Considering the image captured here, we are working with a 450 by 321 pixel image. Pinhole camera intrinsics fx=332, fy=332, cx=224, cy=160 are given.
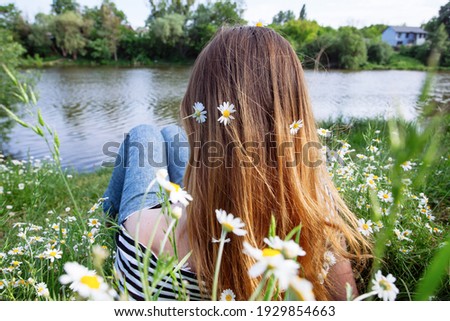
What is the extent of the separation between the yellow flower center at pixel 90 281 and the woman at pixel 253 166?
21.3 inches

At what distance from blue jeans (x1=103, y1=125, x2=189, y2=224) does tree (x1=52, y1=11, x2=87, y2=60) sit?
28.3 meters

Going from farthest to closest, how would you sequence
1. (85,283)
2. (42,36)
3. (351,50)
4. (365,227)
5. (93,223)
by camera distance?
1. (42,36)
2. (351,50)
3. (93,223)
4. (365,227)
5. (85,283)

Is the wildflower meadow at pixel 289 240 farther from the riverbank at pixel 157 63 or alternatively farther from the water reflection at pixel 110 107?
the riverbank at pixel 157 63

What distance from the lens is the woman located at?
0.98 meters

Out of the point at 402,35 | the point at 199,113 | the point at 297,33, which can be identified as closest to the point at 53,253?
the point at 199,113

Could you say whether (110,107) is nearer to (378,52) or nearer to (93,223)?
(93,223)

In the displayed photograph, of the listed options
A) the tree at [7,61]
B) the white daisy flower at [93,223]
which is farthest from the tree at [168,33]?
A: the white daisy flower at [93,223]

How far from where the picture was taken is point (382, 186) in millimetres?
1654

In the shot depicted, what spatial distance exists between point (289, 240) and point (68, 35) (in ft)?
100

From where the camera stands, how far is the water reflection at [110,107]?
6.79m

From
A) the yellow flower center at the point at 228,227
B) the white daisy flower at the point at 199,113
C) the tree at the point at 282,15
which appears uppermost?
the tree at the point at 282,15

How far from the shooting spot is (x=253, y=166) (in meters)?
1.00

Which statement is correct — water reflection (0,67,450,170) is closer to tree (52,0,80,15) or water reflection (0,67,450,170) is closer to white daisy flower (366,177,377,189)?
white daisy flower (366,177,377,189)

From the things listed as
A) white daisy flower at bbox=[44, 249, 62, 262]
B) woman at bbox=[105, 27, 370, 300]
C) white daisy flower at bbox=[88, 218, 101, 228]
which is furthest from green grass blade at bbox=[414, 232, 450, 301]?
white daisy flower at bbox=[88, 218, 101, 228]
